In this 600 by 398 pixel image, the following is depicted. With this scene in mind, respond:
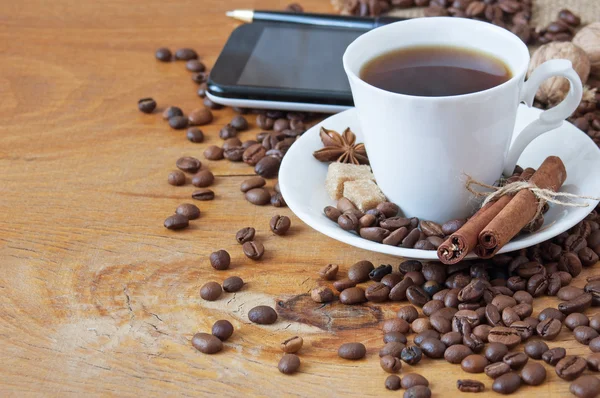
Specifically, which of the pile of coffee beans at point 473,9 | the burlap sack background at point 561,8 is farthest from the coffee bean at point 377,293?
the burlap sack background at point 561,8

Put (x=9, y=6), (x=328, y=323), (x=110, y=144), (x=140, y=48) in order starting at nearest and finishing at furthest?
1. (x=328, y=323)
2. (x=110, y=144)
3. (x=140, y=48)
4. (x=9, y=6)

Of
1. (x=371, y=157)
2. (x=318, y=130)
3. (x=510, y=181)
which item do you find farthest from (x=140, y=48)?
(x=510, y=181)

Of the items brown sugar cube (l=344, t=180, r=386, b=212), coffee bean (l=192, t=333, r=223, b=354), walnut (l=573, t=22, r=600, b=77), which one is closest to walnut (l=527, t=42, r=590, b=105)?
walnut (l=573, t=22, r=600, b=77)

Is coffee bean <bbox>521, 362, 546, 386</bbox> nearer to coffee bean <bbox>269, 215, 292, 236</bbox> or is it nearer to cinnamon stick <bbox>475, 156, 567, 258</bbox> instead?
cinnamon stick <bbox>475, 156, 567, 258</bbox>

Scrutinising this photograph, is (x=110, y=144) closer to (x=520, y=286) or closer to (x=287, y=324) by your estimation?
(x=287, y=324)

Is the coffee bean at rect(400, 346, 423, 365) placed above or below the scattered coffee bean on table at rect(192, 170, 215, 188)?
above

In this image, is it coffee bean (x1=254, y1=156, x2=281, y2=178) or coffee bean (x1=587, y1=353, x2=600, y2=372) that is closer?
coffee bean (x1=587, y1=353, x2=600, y2=372)

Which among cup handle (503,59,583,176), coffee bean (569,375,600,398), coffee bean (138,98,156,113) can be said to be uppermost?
cup handle (503,59,583,176)
